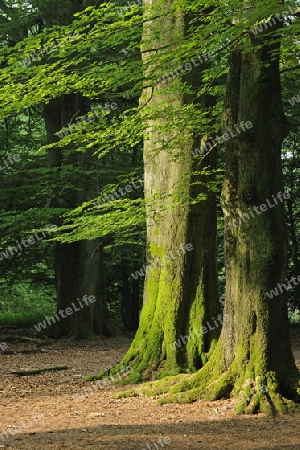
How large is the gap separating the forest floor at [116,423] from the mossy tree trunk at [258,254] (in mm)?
443

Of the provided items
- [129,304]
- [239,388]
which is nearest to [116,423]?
[239,388]

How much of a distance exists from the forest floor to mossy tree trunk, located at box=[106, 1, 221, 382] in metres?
0.82

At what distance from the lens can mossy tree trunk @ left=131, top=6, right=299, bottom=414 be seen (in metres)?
6.75

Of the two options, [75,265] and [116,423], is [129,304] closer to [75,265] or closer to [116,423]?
[75,265]

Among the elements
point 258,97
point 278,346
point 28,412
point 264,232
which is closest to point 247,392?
point 278,346

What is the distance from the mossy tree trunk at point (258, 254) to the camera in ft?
22.1

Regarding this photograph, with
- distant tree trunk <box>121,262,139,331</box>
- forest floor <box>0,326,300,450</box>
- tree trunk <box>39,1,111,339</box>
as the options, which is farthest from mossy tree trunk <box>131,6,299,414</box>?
distant tree trunk <box>121,262,139,331</box>

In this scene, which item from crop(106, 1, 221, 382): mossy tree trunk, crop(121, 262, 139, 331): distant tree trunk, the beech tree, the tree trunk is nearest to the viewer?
the beech tree

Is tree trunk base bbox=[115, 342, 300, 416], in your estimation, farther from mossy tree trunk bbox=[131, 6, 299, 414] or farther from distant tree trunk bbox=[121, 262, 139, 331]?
distant tree trunk bbox=[121, 262, 139, 331]

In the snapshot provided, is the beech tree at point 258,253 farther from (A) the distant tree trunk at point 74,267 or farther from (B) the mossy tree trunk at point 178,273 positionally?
(A) the distant tree trunk at point 74,267

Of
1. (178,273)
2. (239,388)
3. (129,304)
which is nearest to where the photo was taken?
(239,388)

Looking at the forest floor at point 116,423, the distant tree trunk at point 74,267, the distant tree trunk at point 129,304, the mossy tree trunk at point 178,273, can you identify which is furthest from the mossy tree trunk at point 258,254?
the distant tree trunk at point 129,304

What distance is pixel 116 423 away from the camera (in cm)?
626

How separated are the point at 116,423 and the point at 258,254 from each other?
240 centimetres
